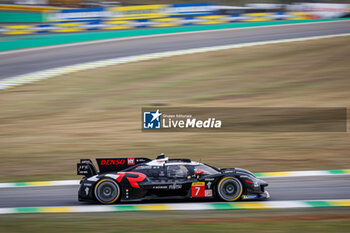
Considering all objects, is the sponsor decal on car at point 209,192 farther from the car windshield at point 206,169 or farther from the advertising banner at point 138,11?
the advertising banner at point 138,11

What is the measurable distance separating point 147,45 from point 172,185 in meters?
19.4

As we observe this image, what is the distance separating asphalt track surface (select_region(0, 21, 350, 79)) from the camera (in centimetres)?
2612

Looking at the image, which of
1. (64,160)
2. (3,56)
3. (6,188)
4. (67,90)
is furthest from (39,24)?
(6,188)

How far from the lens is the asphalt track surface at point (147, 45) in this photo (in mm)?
26125

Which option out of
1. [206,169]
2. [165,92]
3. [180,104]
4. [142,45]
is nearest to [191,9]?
[142,45]

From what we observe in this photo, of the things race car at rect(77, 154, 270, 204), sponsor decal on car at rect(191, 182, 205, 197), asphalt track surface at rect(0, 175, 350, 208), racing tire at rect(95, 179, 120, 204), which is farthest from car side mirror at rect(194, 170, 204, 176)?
racing tire at rect(95, 179, 120, 204)

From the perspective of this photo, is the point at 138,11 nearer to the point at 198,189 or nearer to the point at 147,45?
the point at 147,45

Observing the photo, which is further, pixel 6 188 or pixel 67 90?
pixel 67 90

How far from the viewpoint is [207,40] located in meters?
28.3

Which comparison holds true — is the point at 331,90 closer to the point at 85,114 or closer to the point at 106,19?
the point at 85,114

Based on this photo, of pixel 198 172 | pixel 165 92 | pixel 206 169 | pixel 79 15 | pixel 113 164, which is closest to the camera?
pixel 198 172

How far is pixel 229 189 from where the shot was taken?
31.6ft

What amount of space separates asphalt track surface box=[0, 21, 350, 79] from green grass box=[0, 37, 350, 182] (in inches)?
81.6

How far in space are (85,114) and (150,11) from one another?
13.8m
